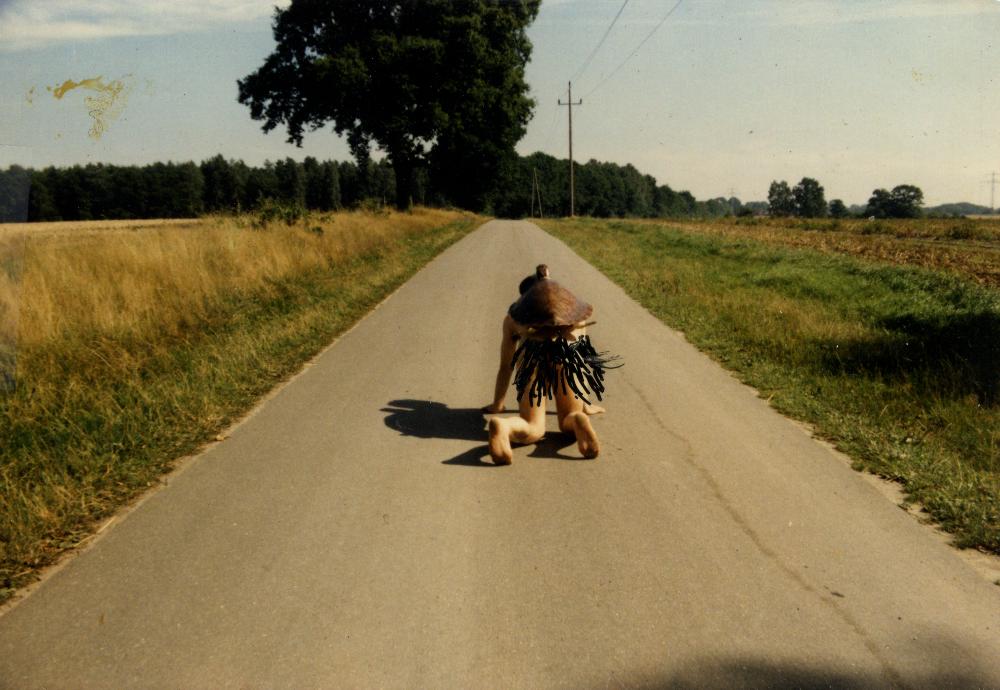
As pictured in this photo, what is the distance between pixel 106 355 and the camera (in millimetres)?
6445

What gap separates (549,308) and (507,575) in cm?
200

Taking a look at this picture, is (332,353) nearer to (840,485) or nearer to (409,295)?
(409,295)

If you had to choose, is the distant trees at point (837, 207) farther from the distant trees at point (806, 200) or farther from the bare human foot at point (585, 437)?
the bare human foot at point (585, 437)

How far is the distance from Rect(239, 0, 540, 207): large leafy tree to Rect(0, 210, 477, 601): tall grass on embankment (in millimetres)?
19378

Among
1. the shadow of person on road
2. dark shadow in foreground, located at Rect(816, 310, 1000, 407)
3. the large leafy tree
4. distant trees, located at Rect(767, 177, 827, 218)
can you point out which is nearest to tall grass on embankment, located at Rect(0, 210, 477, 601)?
the shadow of person on road

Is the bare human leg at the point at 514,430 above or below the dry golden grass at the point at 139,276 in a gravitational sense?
below

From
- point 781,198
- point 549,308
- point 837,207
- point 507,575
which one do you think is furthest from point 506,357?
point 781,198

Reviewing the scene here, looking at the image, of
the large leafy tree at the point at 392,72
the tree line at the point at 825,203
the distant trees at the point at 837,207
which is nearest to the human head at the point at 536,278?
the large leafy tree at the point at 392,72

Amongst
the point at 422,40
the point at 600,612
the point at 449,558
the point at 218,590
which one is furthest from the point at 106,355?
the point at 422,40

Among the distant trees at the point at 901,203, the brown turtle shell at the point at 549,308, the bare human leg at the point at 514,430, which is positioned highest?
the distant trees at the point at 901,203

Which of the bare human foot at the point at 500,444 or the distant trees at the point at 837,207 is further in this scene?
the distant trees at the point at 837,207

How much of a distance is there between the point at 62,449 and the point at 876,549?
17.4 feet

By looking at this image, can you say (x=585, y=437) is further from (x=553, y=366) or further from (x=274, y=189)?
(x=274, y=189)

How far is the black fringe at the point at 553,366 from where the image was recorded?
4539 mm
